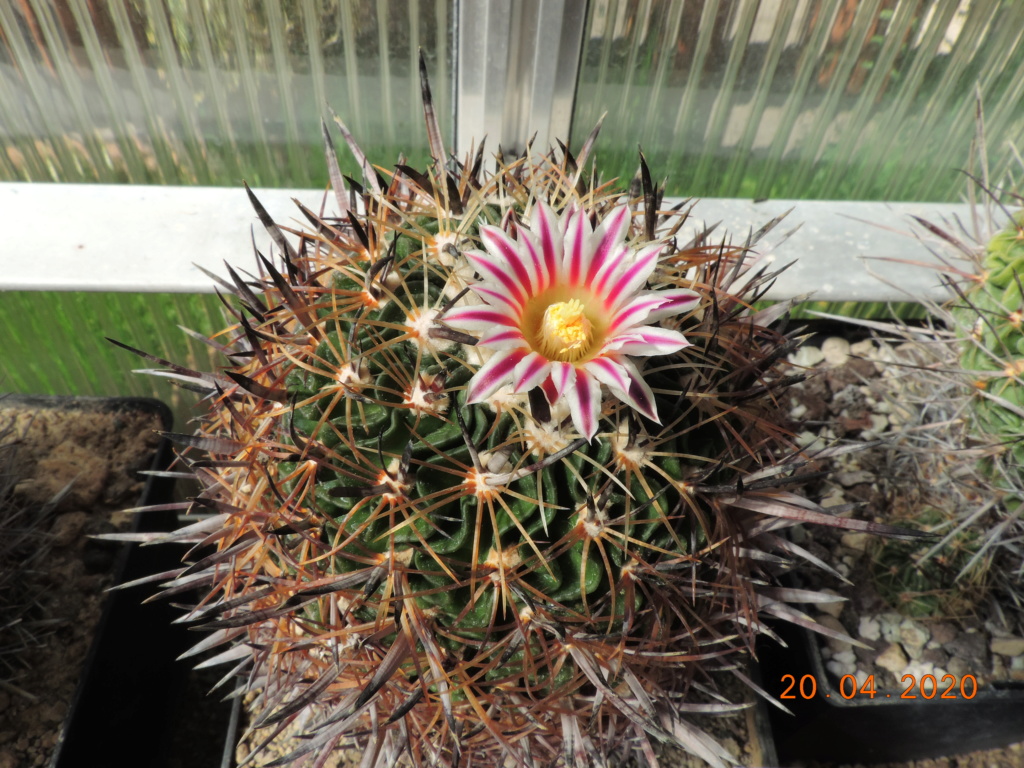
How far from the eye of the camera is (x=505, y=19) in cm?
102

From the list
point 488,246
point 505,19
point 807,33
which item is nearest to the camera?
point 488,246

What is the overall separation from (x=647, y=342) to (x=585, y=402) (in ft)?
0.21

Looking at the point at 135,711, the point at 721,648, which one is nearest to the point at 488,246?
the point at 721,648

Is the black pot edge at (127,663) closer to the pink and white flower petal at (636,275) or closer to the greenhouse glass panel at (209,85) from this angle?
the greenhouse glass panel at (209,85)

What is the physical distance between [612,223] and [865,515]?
0.81 m

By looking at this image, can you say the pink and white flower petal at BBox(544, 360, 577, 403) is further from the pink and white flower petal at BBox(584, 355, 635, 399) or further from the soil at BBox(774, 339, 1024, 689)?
the soil at BBox(774, 339, 1024, 689)

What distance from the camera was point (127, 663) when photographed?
1.10 meters

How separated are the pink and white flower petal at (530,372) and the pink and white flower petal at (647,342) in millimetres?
46

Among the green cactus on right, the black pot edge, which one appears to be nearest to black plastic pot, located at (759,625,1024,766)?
the green cactus on right

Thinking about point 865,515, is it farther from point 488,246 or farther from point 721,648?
point 488,246

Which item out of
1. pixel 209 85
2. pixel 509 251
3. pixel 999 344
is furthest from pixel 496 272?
pixel 209 85

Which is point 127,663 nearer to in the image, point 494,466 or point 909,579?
point 494,466

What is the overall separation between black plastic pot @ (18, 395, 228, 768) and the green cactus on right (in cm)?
104

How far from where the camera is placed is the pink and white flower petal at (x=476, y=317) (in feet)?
1.69
